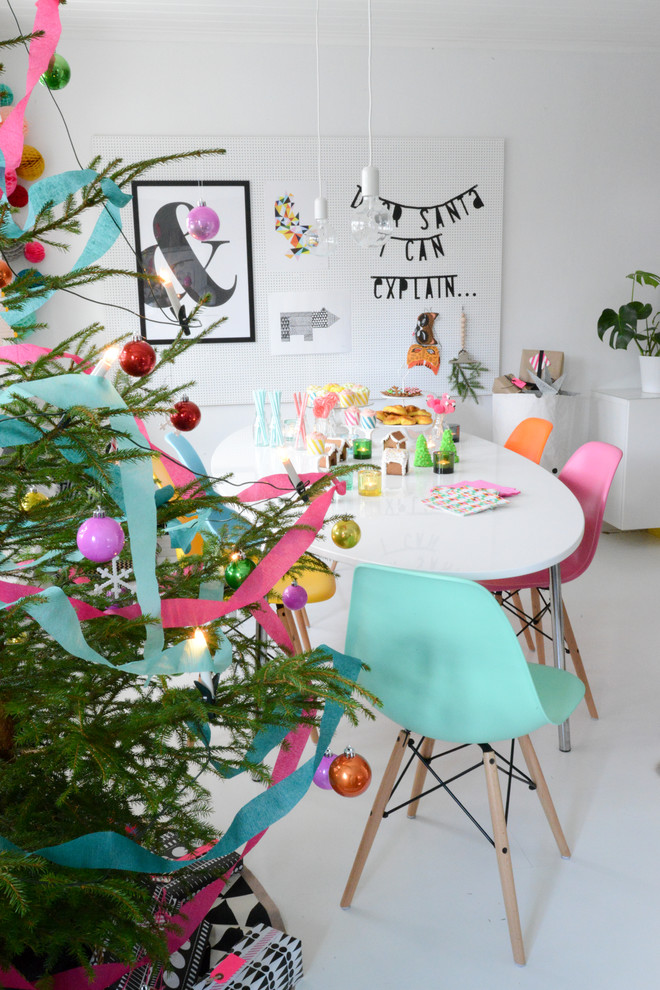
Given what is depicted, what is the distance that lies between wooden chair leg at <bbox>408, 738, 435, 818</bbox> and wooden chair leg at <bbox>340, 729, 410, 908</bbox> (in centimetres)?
12

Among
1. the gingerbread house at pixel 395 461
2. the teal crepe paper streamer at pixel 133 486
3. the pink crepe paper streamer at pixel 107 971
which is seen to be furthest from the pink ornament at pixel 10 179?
the gingerbread house at pixel 395 461

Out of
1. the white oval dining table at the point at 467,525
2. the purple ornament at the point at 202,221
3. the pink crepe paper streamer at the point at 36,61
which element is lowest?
the white oval dining table at the point at 467,525

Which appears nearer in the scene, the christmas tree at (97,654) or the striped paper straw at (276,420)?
the christmas tree at (97,654)

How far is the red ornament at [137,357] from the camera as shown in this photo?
0.97 metres

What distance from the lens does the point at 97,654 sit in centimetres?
94

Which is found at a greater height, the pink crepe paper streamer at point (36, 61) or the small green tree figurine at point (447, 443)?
the pink crepe paper streamer at point (36, 61)

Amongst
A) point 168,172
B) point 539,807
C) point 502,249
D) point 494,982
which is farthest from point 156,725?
point 502,249

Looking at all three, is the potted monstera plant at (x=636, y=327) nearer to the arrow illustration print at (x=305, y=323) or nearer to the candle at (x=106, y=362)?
the arrow illustration print at (x=305, y=323)

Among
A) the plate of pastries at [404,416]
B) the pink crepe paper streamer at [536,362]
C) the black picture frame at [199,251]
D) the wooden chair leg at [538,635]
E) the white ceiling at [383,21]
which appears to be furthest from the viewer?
the pink crepe paper streamer at [536,362]

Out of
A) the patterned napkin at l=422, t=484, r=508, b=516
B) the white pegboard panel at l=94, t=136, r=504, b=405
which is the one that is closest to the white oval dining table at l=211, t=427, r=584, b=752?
the patterned napkin at l=422, t=484, r=508, b=516

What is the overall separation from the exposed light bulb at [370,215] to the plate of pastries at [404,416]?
2.32 feet

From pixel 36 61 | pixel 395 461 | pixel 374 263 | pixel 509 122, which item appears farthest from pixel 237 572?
pixel 509 122

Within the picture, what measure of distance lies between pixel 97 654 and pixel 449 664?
83 cm

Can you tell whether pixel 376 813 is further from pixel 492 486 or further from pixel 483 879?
pixel 492 486
